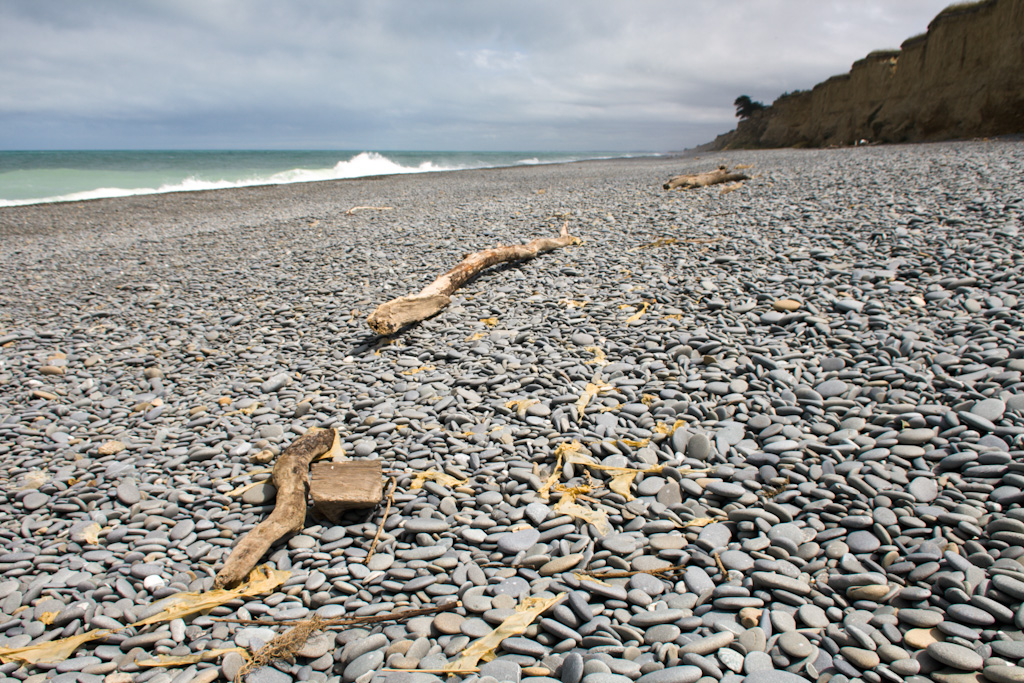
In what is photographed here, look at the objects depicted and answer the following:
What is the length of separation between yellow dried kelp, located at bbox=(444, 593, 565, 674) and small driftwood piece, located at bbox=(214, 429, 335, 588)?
116cm

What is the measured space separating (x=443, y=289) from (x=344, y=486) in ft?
9.86

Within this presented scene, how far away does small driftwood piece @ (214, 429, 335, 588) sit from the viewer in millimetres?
2441

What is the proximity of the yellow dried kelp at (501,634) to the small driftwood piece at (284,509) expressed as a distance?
3.81 feet

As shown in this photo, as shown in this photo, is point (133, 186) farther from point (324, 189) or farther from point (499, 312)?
point (499, 312)

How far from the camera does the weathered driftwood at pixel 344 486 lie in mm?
2752

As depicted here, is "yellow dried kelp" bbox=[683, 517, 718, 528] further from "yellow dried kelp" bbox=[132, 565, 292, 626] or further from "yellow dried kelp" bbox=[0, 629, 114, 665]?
"yellow dried kelp" bbox=[0, 629, 114, 665]

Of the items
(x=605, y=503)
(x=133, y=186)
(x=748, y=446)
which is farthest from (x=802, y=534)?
(x=133, y=186)

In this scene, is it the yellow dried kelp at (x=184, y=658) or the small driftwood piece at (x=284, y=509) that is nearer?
the yellow dried kelp at (x=184, y=658)

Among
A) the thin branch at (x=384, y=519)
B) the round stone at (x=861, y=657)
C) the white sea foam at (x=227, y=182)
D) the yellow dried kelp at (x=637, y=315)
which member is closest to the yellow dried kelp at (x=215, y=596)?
the thin branch at (x=384, y=519)

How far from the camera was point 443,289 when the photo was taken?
550 cm

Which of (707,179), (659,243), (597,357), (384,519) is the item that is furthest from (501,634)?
(707,179)

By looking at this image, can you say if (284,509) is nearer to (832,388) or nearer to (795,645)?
(795,645)

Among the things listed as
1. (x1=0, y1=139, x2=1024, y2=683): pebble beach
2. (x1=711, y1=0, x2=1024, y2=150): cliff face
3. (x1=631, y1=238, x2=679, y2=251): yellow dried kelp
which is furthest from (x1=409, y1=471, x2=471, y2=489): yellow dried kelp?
(x1=711, y1=0, x2=1024, y2=150): cliff face

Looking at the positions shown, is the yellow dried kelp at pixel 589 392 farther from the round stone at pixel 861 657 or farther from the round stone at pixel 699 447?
the round stone at pixel 861 657
